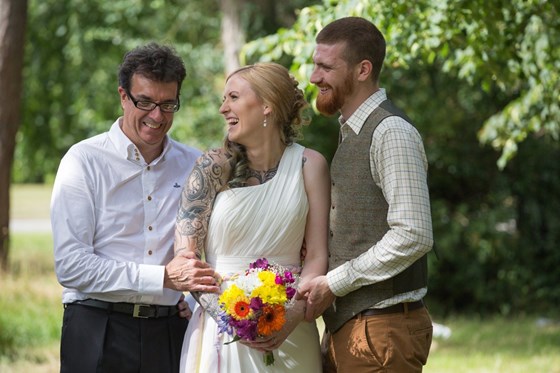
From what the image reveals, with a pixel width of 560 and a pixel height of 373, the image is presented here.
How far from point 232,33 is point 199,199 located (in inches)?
352

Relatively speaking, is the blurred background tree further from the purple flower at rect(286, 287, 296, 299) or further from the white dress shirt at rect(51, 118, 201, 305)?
the purple flower at rect(286, 287, 296, 299)

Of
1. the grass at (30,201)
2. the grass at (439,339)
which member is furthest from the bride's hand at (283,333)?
the grass at (30,201)

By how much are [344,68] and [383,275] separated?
890 mm

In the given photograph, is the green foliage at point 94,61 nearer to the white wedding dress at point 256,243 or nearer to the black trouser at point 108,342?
the black trouser at point 108,342

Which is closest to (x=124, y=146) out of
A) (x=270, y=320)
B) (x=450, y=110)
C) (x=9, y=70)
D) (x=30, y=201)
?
(x=270, y=320)

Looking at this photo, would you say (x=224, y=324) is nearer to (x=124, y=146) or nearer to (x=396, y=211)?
(x=396, y=211)

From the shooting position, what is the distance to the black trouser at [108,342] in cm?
421

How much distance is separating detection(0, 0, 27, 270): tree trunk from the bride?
806 cm

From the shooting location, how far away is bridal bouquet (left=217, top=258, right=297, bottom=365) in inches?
147

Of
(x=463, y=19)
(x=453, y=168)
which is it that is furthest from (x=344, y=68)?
(x=453, y=168)

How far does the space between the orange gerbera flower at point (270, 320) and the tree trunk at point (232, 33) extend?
875cm

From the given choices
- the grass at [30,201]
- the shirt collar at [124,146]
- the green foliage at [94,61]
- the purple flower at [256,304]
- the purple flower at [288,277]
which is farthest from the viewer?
the grass at [30,201]

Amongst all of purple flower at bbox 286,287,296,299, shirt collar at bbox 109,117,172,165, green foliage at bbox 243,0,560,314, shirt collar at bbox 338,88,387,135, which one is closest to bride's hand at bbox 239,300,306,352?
purple flower at bbox 286,287,296,299

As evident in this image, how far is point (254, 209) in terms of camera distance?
4.09 m
